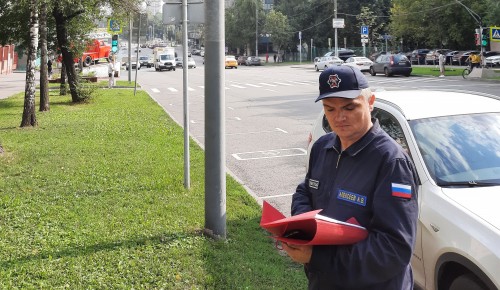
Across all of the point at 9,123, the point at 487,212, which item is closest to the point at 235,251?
the point at 487,212

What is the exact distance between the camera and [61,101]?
21.8 m

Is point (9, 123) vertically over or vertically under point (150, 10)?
under

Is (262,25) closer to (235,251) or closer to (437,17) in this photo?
(437,17)

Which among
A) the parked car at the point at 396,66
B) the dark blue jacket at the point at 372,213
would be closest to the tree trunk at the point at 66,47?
the dark blue jacket at the point at 372,213

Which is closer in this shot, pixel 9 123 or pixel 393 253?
pixel 393 253

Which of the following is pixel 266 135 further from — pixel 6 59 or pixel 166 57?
pixel 166 57

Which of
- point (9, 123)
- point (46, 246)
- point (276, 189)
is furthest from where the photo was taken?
point (9, 123)

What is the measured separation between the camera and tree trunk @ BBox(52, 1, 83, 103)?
20297mm

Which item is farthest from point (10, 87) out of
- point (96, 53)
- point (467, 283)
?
point (467, 283)

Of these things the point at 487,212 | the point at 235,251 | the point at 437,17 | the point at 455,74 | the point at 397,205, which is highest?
the point at 437,17

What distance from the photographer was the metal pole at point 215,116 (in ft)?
18.7

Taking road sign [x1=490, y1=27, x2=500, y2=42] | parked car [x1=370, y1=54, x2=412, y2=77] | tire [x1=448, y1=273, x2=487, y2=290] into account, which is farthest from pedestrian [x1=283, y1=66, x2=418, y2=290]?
parked car [x1=370, y1=54, x2=412, y2=77]

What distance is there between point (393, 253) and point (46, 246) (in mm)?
4158

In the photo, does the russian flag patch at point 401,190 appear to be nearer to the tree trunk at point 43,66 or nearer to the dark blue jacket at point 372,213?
the dark blue jacket at point 372,213
